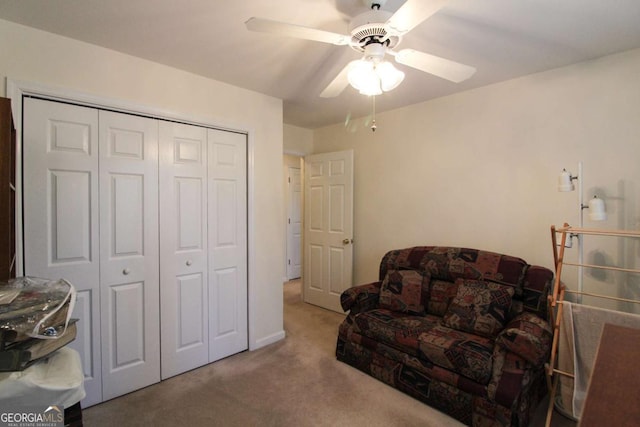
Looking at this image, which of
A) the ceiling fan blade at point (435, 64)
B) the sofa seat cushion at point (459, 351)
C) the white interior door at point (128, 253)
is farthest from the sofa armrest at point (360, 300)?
the ceiling fan blade at point (435, 64)

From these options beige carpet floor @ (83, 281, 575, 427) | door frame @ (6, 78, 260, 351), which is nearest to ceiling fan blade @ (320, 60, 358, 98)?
door frame @ (6, 78, 260, 351)

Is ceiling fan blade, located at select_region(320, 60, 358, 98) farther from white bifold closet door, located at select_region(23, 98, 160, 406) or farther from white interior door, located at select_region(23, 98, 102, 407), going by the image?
white interior door, located at select_region(23, 98, 102, 407)

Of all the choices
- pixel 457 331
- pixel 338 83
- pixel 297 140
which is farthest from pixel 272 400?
pixel 297 140

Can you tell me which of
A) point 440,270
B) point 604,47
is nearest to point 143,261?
point 440,270

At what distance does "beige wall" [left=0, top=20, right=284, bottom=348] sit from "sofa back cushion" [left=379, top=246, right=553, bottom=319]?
1.21 meters

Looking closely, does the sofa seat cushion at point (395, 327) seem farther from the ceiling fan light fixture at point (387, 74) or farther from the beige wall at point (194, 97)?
the ceiling fan light fixture at point (387, 74)

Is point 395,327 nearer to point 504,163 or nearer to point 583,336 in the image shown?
point 583,336

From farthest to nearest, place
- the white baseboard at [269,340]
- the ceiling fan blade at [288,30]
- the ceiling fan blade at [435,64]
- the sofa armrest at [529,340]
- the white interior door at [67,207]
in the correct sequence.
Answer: the white baseboard at [269,340] < the white interior door at [67,207] < the sofa armrest at [529,340] < the ceiling fan blade at [435,64] < the ceiling fan blade at [288,30]

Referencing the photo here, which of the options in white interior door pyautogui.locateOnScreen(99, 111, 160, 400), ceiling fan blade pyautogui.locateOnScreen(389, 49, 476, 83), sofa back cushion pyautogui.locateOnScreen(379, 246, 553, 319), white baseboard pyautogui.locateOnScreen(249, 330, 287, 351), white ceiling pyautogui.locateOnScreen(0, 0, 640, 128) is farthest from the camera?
white baseboard pyautogui.locateOnScreen(249, 330, 287, 351)

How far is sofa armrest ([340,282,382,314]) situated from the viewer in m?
2.65

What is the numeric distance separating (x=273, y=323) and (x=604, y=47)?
3.42m

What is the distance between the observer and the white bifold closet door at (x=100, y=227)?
6.12ft

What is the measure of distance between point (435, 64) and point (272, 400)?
236 centimetres

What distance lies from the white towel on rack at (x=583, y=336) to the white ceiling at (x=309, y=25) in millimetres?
1632
